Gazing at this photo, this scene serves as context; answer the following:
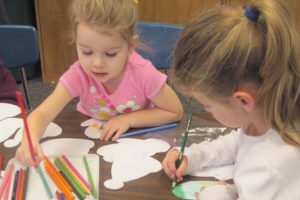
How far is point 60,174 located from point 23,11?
6.83 feet

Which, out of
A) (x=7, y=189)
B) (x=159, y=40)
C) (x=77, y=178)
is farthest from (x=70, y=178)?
(x=159, y=40)

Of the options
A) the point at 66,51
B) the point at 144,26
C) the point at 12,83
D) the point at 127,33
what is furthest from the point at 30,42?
the point at 66,51

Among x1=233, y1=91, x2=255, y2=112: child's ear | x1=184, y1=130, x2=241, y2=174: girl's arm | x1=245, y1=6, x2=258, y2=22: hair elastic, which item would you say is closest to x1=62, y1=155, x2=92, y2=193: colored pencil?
x1=184, y1=130, x2=241, y2=174: girl's arm

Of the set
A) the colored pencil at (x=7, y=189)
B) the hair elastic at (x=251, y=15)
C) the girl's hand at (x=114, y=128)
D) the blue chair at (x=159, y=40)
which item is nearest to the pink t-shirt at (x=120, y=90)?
the girl's hand at (x=114, y=128)

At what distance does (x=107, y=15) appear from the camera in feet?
3.20

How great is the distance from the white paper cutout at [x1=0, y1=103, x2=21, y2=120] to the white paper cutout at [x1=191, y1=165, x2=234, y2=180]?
539 mm

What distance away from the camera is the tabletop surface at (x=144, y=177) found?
75 cm

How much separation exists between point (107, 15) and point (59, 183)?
440mm

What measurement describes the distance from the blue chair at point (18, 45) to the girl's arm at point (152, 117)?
61 centimetres

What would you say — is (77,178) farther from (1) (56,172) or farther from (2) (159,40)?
(2) (159,40)

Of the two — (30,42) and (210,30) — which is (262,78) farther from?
(30,42)

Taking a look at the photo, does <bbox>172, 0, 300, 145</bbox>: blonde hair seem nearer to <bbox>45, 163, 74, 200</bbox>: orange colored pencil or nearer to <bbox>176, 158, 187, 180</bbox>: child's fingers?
<bbox>176, 158, 187, 180</bbox>: child's fingers

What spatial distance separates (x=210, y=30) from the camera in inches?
26.0

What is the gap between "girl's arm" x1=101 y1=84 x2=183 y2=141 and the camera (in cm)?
97
